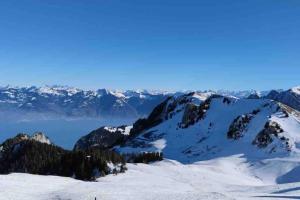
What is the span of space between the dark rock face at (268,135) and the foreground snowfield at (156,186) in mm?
16717

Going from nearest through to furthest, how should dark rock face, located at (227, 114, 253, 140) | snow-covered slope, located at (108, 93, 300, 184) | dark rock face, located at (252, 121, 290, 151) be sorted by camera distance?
snow-covered slope, located at (108, 93, 300, 184)
dark rock face, located at (252, 121, 290, 151)
dark rock face, located at (227, 114, 253, 140)

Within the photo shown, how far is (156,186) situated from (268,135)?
267ft

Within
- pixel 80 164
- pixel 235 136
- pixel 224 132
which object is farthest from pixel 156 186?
pixel 224 132

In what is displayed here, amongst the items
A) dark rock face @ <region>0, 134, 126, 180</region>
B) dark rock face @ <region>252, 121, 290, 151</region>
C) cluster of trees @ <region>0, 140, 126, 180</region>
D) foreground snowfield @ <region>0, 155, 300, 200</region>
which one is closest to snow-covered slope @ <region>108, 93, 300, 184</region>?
dark rock face @ <region>252, 121, 290, 151</region>

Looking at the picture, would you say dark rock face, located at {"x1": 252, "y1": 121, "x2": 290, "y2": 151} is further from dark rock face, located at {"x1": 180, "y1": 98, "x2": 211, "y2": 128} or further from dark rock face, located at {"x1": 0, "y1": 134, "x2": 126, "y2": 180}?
dark rock face, located at {"x1": 0, "y1": 134, "x2": 126, "y2": 180}

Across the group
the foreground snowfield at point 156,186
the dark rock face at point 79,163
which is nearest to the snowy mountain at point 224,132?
the foreground snowfield at point 156,186

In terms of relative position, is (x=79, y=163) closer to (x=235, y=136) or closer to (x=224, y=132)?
(x=235, y=136)

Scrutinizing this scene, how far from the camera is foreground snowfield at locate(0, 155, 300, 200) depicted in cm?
4869

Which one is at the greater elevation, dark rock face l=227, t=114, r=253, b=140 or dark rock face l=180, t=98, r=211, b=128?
dark rock face l=180, t=98, r=211, b=128

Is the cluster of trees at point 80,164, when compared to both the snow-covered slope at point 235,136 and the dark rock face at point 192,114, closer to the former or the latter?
the snow-covered slope at point 235,136

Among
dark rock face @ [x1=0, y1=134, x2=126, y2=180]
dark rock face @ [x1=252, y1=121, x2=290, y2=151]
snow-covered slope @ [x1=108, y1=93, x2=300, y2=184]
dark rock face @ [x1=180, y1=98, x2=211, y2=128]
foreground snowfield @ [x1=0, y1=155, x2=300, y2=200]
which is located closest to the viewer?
foreground snowfield @ [x1=0, y1=155, x2=300, y2=200]

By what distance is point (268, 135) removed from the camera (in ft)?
448

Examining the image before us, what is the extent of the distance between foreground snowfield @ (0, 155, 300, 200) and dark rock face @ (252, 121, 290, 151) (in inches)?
658

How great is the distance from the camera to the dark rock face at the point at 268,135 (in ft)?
441
